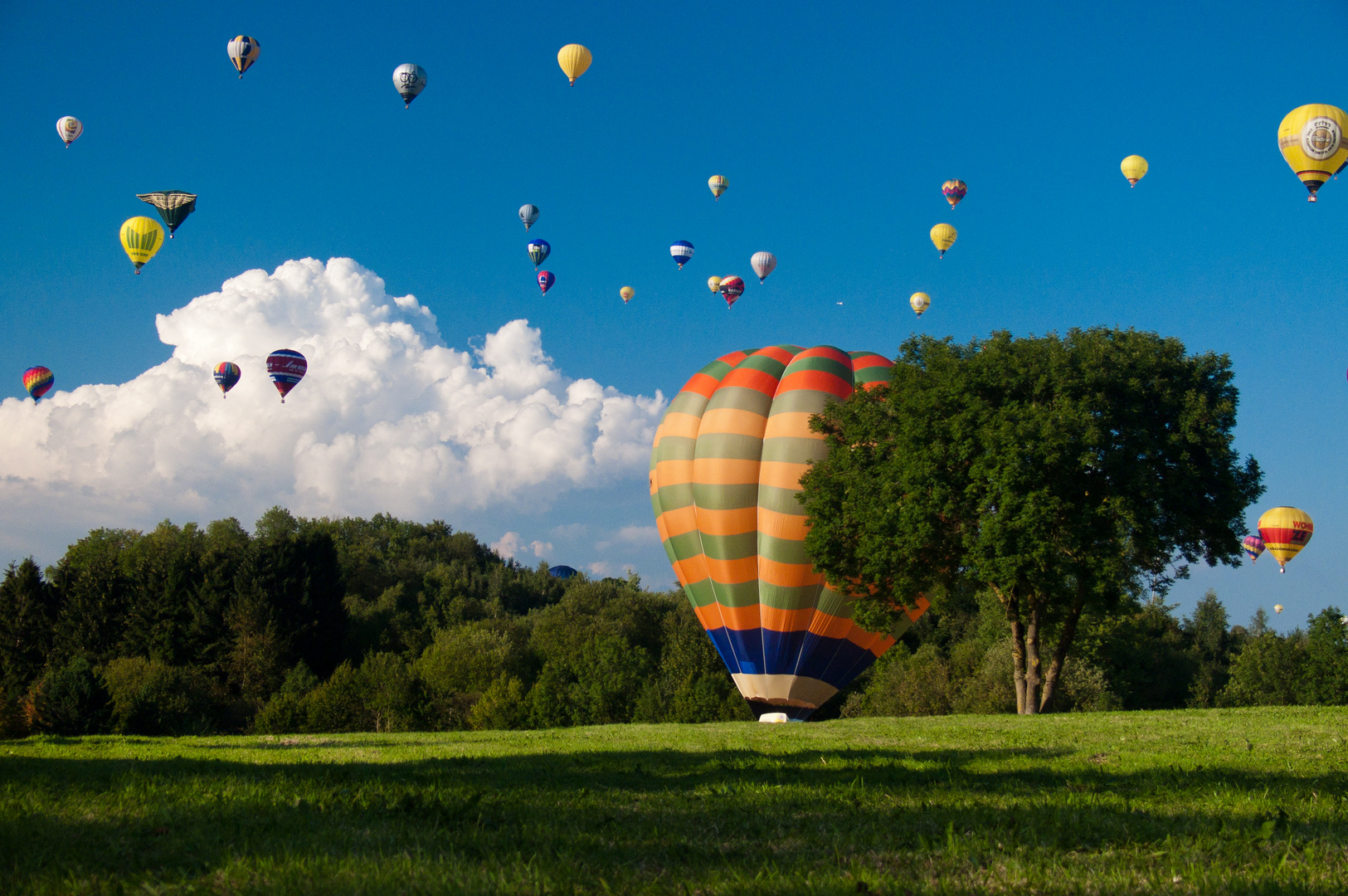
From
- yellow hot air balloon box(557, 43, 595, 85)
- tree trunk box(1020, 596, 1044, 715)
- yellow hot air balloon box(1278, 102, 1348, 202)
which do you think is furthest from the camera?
yellow hot air balloon box(557, 43, 595, 85)

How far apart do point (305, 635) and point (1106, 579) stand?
5302cm

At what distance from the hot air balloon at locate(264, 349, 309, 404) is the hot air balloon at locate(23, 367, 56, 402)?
22.1 m

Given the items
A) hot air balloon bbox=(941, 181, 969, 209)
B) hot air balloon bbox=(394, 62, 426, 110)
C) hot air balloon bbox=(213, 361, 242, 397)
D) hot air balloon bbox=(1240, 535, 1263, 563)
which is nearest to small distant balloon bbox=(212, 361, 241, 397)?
hot air balloon bbox=(213, 361, 242, 397)

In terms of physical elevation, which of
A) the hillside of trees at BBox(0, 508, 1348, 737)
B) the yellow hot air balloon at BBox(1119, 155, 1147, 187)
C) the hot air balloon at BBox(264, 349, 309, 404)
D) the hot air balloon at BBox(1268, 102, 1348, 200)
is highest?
the yellow hot air balloon at BBox(1119, 155, 1147, 187)

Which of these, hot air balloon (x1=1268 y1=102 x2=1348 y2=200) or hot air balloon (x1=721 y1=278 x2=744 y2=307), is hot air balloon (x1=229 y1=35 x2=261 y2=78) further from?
hot air balloon (x1=1268 y1=102 x2=1348 y2=200)

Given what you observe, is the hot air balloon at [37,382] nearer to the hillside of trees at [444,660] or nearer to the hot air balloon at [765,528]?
the hillside of trees at [444,660]

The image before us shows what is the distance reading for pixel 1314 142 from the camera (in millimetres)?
35594

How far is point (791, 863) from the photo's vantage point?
5227 mm

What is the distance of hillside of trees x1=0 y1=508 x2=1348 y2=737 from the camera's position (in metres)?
54.7

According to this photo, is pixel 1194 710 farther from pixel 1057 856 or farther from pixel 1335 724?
pixel 1057 856

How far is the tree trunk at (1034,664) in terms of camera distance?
2598cm

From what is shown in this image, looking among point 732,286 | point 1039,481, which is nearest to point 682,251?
point 732,286

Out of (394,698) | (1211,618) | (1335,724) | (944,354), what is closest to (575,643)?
(394,698)

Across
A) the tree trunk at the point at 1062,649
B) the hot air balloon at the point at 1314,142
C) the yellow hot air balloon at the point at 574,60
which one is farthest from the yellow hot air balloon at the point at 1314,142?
the yellow hot air balloon at the point at 574,60
